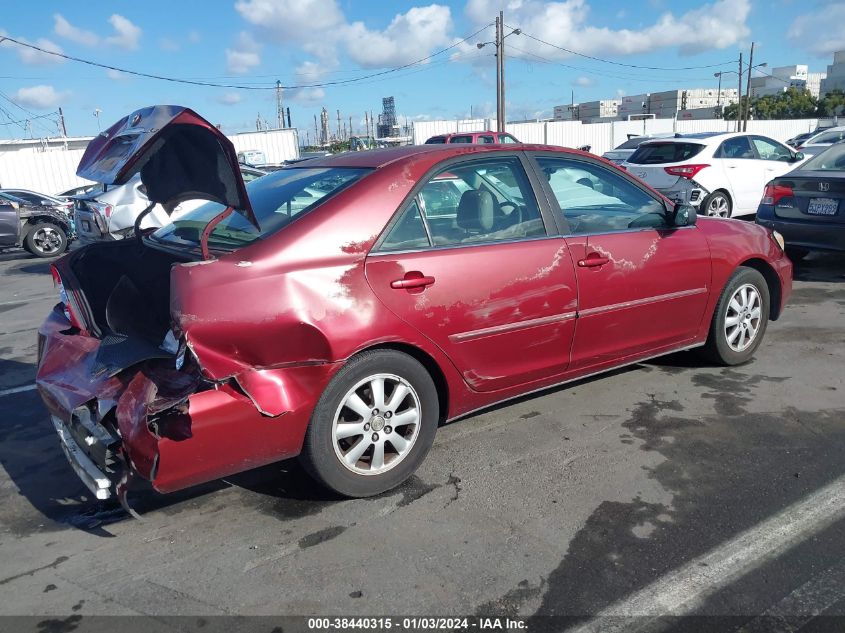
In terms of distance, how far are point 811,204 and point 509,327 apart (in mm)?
5741

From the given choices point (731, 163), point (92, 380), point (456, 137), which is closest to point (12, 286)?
point (92, 380)

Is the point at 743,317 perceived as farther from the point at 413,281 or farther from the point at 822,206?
the point at 822,206

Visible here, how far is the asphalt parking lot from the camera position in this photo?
257 centimetres

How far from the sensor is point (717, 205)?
1096 centimetres

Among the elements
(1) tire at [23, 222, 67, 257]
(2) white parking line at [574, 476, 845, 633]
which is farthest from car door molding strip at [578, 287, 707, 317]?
(1) tire at [23, 222, 67, 257]

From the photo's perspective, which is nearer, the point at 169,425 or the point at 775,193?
the point at 169,425

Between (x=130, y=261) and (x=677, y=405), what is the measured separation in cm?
343

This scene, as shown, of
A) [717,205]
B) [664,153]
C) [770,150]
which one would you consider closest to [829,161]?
[717,205]

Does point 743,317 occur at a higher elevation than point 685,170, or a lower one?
lower

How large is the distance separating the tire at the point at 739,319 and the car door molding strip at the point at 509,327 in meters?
1.51

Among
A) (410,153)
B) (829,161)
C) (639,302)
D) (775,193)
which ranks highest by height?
(410,153)

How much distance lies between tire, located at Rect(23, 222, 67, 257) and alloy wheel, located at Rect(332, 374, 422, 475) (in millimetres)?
13102

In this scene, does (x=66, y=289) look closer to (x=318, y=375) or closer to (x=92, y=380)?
(x=92, y=380)

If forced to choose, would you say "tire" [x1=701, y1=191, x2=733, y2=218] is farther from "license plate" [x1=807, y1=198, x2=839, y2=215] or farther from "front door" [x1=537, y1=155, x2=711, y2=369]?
"front door" [x1=537, y1=155, x2=711, y2=369]
